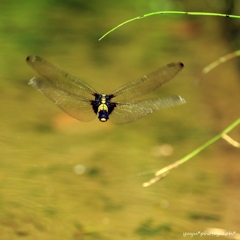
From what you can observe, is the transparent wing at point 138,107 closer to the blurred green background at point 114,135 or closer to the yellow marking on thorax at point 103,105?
the yellow marking on thorax at point 103,105

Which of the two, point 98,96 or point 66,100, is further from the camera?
point 98,96

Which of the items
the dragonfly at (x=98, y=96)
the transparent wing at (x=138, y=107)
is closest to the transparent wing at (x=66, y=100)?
the dragonfly at (x=98, y=96)

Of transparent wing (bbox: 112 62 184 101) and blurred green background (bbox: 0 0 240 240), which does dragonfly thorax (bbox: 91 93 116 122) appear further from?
blurred green background (bbox: 0 0 240 240)

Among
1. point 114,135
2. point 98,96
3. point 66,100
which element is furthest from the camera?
point 114,135

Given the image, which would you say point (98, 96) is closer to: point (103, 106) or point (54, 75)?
point (103, 106)

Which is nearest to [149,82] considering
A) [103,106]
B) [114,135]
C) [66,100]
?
[103,106]

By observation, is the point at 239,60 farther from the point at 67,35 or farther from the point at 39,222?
the point at 39,222
